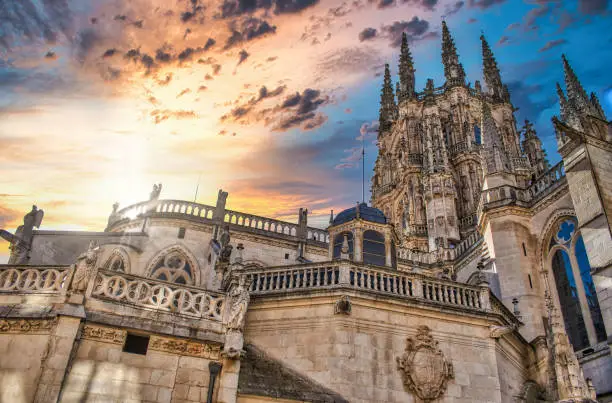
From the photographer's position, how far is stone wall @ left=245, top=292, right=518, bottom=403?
13.1m

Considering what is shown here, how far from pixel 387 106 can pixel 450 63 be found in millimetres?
9517

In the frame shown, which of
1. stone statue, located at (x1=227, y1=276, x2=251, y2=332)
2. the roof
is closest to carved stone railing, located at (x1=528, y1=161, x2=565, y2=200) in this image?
the roof

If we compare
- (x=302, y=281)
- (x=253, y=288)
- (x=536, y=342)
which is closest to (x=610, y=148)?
(x=536, y=342)

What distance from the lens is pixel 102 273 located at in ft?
34.4

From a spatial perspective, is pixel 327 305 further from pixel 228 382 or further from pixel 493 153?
pixel 493 153

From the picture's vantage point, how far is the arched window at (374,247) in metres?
18.9

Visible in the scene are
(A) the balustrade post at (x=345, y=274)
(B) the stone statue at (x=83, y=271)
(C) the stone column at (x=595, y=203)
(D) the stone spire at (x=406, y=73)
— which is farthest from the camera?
(D) the stone spire at (x=406, y=73)

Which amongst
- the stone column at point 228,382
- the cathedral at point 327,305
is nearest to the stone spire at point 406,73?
the cathedral at point 327,305

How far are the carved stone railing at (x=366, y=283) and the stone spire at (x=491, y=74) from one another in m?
42.9

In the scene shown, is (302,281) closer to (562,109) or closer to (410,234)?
(562,109)

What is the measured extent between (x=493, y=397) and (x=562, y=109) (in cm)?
1276

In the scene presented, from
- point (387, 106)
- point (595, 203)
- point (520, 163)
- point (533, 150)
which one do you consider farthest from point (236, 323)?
point (387, 106)

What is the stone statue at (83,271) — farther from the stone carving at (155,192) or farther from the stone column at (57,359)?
the stone carving at (155,192)

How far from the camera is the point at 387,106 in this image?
60.1m
